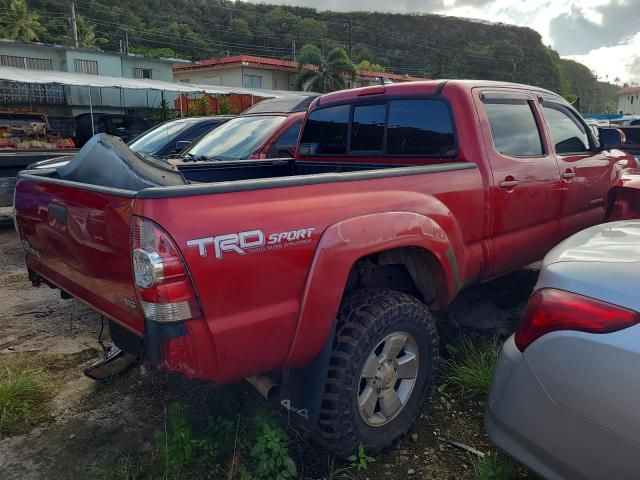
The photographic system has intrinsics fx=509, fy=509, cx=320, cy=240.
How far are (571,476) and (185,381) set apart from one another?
2.33 metres

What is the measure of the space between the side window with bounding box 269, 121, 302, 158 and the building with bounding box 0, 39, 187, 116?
76.1 feet

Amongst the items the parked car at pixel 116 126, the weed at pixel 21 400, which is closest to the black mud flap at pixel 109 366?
the weed at pixel 21 400

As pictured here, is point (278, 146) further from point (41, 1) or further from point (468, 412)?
point (41, 1)

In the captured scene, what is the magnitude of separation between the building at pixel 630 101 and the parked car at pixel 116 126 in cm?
9620

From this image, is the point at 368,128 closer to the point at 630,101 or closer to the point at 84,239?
the point at 84,239

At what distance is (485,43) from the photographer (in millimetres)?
110312

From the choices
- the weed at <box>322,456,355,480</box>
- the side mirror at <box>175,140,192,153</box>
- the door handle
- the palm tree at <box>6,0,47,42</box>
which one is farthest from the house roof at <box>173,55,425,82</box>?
the weed at <box>322,456,355,480</box>

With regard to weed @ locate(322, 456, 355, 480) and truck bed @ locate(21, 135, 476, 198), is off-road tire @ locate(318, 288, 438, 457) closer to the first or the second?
weed @ locate(322, 456, 355, 480)

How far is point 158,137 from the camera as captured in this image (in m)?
8.13

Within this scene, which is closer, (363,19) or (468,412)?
(468,412)

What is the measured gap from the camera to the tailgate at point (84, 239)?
206 cm

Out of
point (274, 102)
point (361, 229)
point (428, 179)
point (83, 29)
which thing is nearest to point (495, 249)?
point (428, 179)

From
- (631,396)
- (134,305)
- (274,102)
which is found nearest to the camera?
(631,396)

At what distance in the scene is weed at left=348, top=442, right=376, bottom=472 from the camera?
2.47m
